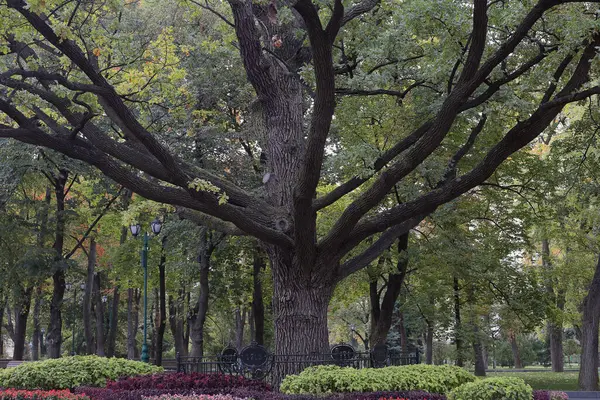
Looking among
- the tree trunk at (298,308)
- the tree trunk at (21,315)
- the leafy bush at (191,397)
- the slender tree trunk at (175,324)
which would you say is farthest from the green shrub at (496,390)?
the slender tree trunk at (175,324)

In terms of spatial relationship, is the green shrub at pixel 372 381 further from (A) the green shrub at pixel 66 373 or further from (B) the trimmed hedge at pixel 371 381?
(A) the green shrub at pixel 66 373

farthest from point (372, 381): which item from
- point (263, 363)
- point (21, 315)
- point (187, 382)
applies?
point (21, 315)

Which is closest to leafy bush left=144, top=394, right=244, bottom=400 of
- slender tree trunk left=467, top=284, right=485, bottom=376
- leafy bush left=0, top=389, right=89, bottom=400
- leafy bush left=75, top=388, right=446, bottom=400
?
leafy bush left=75, top=388, right=446, bottom=400

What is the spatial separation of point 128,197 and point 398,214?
541 inches

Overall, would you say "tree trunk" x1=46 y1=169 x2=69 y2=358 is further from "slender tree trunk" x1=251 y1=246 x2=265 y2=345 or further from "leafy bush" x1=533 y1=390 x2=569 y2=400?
"leafy bush" x1=533 y1=390 x2=569 y2=400

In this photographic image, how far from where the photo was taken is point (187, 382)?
32.9ft

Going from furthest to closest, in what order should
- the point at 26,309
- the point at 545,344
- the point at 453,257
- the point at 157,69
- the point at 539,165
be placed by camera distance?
the point at 545,344, the point at 26,309, the point at 453,257, the point at 539,165, the point at 157,69

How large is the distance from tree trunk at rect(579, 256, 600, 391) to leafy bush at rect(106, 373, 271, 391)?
41.4ft

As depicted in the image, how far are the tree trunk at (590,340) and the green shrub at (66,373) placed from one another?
13.5 m

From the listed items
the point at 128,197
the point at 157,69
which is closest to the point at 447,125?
the point at 157,69

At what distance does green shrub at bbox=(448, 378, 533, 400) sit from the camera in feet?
26.3

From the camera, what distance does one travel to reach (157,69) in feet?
39.7

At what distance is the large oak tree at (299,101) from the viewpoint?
33.7ft

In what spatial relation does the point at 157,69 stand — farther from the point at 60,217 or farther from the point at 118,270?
the point at 118,270
